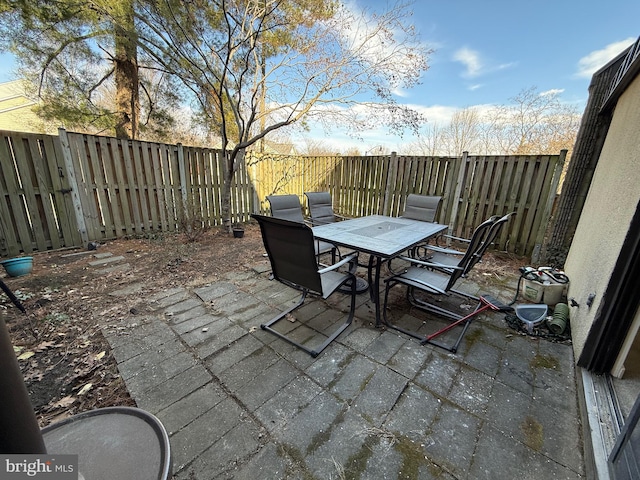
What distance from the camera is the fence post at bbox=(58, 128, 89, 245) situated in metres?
3.52

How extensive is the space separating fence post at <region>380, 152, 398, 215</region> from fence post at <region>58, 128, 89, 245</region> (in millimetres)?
5239

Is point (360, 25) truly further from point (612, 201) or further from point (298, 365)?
point (298, 365)

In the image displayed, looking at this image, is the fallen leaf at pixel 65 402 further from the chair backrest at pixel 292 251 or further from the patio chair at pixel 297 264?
the chair backrest at pixel 292 251

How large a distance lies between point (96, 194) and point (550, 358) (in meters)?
5.80

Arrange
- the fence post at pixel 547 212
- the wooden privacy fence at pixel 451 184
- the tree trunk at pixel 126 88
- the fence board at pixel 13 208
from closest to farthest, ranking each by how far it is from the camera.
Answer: the fence board at pixel 13 208
the fence post at pixel 547 212
the wooden privacy fence at pixel 451 184
the tree trunk at pixel 126 88

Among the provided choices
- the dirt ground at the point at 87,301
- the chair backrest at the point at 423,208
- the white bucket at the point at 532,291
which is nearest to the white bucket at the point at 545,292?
the white bucket at the point at 532,291

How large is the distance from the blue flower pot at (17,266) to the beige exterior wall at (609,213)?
5.18 m

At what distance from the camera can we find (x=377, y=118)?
17.7ft

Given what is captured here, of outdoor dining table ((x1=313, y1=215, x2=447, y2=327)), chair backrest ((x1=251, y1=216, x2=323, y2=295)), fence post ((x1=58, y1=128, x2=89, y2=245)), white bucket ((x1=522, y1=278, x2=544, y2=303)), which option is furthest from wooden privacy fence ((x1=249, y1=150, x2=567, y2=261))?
chair backrest ((x1=251, y1=216, x2=323, y2=295))

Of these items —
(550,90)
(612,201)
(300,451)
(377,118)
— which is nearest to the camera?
Answer: (300,451)

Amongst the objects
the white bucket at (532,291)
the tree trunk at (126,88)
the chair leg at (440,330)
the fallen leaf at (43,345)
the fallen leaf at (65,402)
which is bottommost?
the fallen leaf at (65,402)

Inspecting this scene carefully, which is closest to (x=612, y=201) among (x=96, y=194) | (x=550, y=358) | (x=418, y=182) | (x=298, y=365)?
(x=550, y=358)

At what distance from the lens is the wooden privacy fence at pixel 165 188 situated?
3.38 meters

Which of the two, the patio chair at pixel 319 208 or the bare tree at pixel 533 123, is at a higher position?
the bare tree at pixel 533 123
